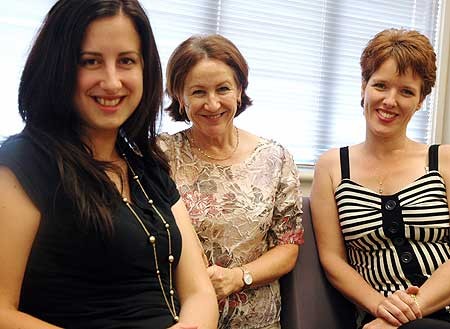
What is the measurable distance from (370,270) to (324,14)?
141cm

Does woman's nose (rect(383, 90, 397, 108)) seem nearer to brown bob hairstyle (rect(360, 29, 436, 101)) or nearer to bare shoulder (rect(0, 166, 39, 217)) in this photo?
brown bob hairstyle (rect(360, 29, 436, 101))

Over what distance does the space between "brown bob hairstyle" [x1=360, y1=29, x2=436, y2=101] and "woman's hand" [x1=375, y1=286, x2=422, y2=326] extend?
2.20 ft

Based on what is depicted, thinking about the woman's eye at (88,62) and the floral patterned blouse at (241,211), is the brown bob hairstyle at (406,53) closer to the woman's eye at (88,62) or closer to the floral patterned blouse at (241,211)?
the floral patterned blouse at (241,211)

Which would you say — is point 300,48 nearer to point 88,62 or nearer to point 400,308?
point 400,308

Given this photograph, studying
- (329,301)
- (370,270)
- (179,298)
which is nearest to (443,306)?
(370,270)

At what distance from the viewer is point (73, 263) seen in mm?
1270

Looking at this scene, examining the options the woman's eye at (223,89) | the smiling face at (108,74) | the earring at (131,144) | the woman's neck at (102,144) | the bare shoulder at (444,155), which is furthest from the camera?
the bare shoulder at (444,155)

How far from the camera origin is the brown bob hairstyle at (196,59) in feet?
6.00

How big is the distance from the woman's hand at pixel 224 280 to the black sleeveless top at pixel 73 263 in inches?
14.6

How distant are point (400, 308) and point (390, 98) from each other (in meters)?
0.67

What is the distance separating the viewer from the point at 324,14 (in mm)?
2814

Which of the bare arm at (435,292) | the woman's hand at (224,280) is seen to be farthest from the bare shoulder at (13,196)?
the bare arm at (435,292)

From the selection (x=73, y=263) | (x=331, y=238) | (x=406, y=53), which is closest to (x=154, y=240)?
(x=73, y=263)

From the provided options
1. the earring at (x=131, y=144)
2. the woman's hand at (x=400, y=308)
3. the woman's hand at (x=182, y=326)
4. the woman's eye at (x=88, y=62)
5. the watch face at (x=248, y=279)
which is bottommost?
the woman's hand at (x=400, y=308)
